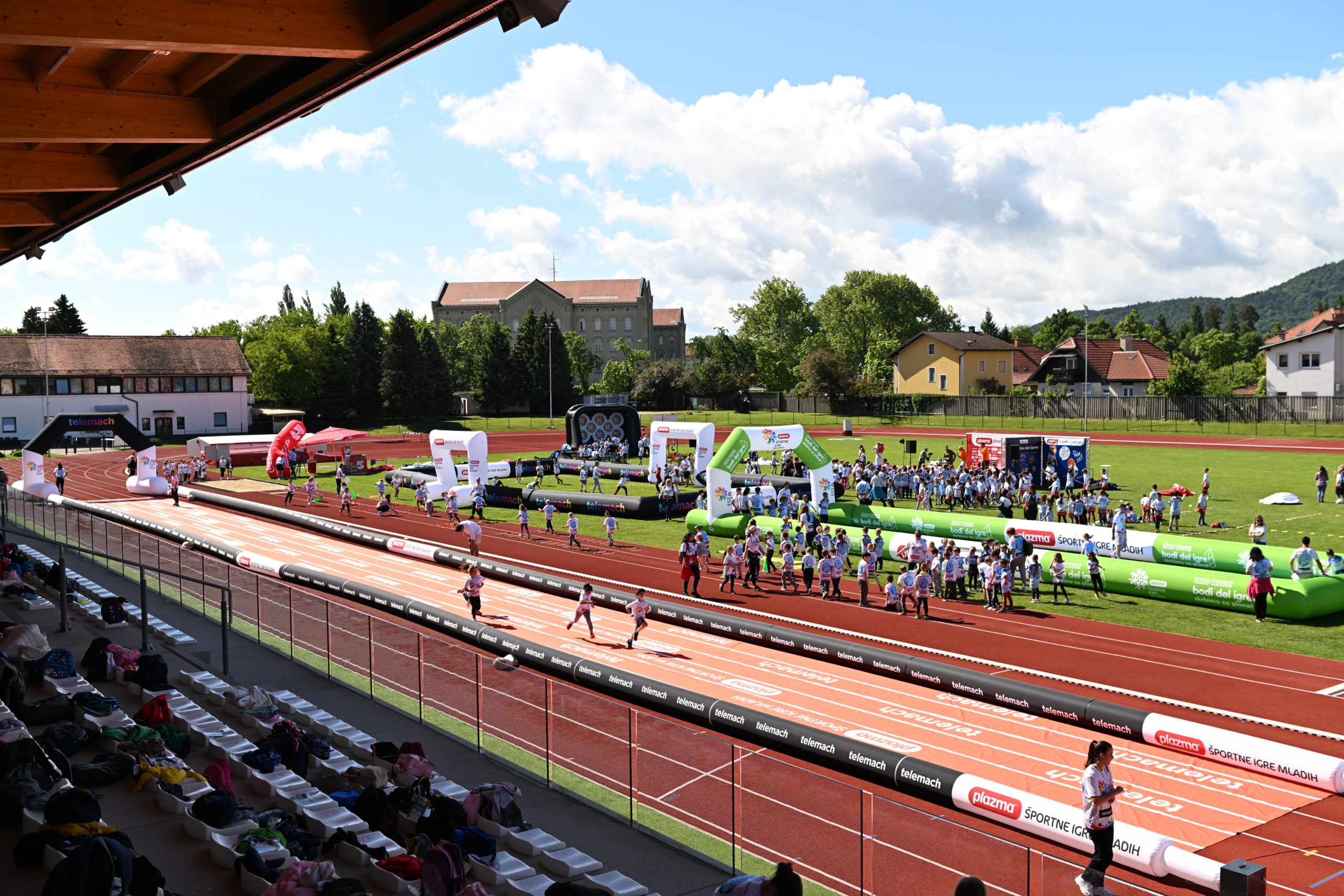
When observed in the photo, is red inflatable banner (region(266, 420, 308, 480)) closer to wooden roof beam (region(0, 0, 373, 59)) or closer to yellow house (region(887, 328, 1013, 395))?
wooden roof beam (region(0, 0, 373, 59))

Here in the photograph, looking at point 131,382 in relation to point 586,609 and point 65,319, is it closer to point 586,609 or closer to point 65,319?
point 65,319

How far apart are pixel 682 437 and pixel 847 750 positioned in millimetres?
30146

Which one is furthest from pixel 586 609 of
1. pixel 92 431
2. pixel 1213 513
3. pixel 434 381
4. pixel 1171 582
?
pixel 434 381

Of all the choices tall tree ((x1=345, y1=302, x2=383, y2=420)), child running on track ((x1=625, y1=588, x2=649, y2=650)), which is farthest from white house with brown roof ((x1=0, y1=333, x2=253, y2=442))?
child running on track ((x1=625, y1=588, x2=649, y2=650))

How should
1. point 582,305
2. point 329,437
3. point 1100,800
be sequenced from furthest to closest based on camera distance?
point 582,305 → point 329,437 → point 1100,800

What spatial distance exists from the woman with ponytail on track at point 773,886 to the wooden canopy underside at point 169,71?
559 cm

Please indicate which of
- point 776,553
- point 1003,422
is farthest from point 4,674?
point 1003,422

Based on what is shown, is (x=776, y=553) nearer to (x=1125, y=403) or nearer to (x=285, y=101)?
(x=285, y=101)

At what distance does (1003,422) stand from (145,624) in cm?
6815

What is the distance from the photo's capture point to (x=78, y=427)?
37250 mm

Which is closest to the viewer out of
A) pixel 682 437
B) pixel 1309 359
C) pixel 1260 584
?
pixel 1260 584

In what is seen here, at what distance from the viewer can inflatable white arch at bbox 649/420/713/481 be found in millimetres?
41281

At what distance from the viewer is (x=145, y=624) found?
50.6 ft

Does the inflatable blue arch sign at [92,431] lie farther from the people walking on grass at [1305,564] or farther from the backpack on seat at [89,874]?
the people walking on grass at [1305,564]
